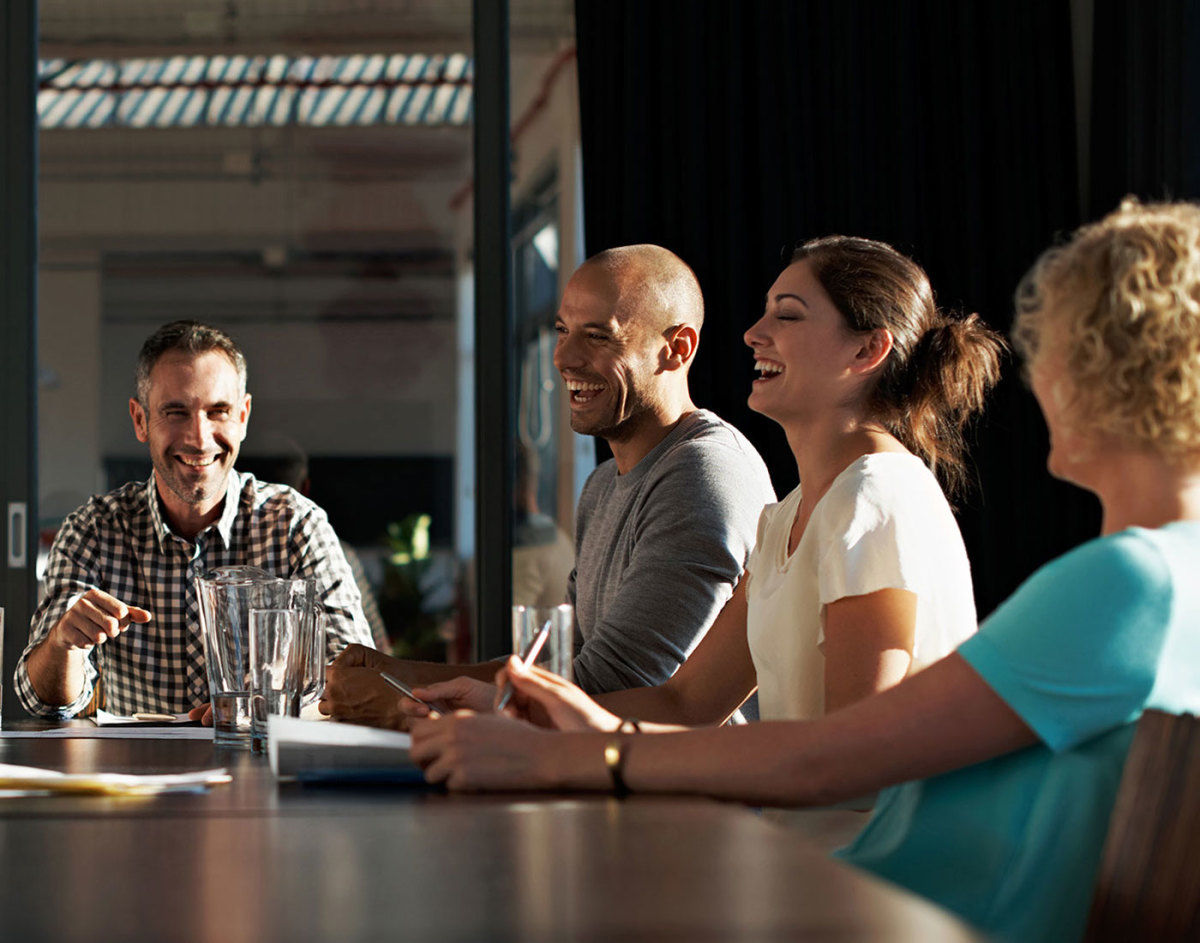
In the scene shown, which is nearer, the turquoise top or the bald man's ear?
the turquoise top

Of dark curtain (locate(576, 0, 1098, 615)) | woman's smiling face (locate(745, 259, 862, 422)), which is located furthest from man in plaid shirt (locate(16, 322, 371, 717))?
dark curtain (locate(576, 0, 1098, 615))

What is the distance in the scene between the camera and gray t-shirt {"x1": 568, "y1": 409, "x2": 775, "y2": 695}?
7.32ft

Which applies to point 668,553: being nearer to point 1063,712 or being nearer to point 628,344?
point 628,344

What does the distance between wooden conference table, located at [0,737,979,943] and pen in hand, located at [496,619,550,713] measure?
21cm

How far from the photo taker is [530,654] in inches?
57.7

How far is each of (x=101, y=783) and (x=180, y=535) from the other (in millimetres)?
1724

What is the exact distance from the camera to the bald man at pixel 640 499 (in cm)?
221

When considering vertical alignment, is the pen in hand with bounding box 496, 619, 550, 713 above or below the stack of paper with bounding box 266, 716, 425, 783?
above

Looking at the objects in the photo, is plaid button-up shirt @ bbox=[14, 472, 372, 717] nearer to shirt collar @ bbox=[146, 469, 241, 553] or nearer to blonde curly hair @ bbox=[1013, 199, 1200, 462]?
shirt collar @ bbox=[146, 469, 241, 553]

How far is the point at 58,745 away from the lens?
1780mm

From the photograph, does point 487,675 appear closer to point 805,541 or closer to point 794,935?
point 805,541

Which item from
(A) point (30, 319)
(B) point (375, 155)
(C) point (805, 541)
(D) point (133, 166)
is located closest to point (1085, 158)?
(B) point (375, 155)

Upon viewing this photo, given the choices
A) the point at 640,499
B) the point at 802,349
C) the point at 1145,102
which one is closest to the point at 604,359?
the point at 640,499

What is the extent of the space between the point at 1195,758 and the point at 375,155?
10.9ft
